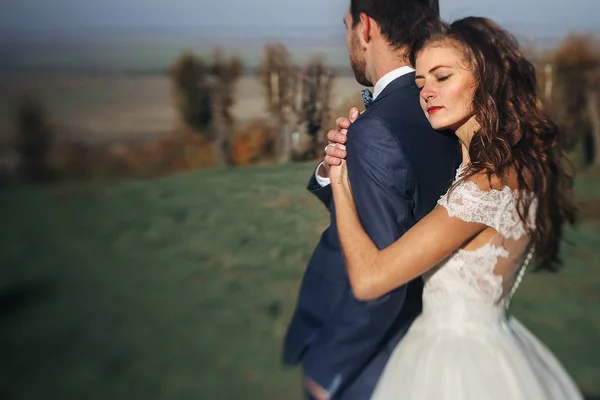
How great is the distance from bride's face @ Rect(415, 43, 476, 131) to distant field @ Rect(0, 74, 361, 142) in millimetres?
5560

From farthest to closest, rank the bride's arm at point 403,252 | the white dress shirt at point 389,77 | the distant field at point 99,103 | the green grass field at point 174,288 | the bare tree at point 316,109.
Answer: the distant field at point 99,103
the green grass field at point 174,288
the bare tree at point 316,109
the white dress shirt at point 389,77
the bride's arm at point 403,252

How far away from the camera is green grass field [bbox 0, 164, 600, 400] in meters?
4.02

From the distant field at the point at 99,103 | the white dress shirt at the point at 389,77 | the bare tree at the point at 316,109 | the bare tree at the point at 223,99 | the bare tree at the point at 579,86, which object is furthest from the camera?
the bare tree at the point at 579,86

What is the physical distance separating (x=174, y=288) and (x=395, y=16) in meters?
4.02

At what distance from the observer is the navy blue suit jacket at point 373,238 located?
1.60 meters

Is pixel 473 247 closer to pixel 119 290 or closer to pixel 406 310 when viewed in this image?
pixel 406 310

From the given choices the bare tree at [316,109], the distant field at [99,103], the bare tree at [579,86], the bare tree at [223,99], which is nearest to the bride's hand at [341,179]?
the bare tree at [316,109]

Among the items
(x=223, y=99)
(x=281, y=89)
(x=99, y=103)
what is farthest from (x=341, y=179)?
(x=223, y=99)

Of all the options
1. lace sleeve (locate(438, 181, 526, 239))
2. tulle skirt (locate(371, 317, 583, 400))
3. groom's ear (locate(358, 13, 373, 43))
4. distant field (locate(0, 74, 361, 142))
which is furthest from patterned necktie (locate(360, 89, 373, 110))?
distant field (locate(0, 74, 361, 142))

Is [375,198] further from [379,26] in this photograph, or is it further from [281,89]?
[281,89]

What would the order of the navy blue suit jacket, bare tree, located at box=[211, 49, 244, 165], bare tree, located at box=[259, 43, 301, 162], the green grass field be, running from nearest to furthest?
1. the navy blue suit jacket
2. the green grass field
3. bare tree, located at box=[259, 43, 301, 162]
4. bare tree, located at box=[211, 49, 244, 165]

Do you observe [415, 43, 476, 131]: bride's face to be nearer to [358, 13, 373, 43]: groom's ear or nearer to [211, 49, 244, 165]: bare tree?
[358, 13, 373, 43]: groom's ear

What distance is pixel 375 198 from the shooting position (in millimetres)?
1589

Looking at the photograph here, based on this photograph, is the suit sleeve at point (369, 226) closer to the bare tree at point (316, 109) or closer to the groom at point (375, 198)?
the groom at point (375, 198)
